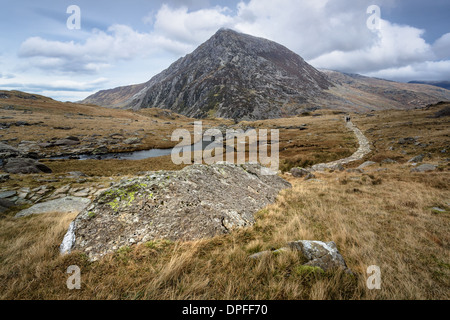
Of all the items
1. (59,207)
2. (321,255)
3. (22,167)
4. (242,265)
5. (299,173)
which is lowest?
(299,173)

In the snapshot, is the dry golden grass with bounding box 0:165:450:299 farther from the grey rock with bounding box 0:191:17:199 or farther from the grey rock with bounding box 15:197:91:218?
the grey rock with bounding box 0:191:17:199

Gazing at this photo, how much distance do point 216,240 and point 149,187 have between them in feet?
11.4

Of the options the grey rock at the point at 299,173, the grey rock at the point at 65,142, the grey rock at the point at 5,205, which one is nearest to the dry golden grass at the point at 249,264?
the grey rock at the point at 5,205

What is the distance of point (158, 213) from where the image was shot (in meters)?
6.59

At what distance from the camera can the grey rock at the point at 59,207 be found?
980cm

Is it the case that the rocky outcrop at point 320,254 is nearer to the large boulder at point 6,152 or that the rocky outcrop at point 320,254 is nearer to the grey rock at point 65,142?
the large boulder at point 6,152

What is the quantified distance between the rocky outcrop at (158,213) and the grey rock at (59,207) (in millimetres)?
5139

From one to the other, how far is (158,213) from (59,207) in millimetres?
8680

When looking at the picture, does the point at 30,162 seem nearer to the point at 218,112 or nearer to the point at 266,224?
the point at 266,224

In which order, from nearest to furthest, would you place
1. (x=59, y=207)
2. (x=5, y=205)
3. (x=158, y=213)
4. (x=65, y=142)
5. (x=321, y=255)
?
(x=321, y=255)
(x=158, y=213)
(x=5, y=205)
(x=59, y=207)
(x=65, y=142)

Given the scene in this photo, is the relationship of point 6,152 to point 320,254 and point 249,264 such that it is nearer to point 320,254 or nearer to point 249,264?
point 249,264

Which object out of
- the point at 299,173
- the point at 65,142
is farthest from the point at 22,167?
the point at 65,142

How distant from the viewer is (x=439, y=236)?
6309 mm

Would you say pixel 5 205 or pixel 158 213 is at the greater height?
pixel 158 213
